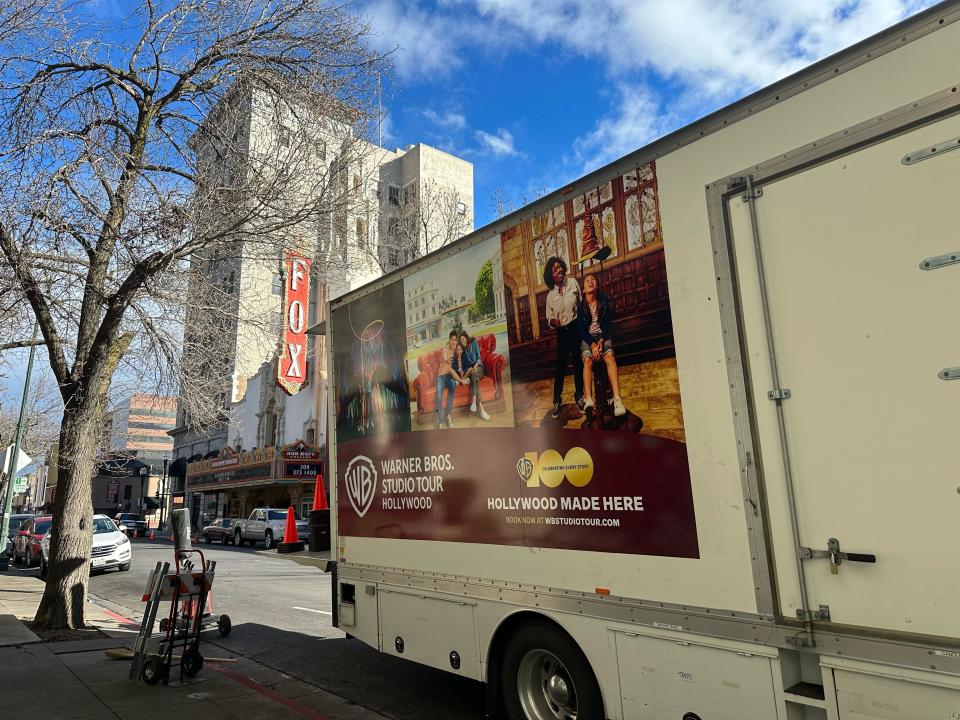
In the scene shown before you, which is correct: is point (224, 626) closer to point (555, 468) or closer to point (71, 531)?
point (71, 531)

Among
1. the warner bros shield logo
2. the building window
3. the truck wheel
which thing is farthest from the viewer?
the building window

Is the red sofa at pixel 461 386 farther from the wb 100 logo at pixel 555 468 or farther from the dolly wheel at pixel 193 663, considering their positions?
the dolly wheel at pixel 193 663

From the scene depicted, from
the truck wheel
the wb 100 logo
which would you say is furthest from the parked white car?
the wb 100 logo

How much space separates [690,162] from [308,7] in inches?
315

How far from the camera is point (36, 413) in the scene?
35625 millimetres

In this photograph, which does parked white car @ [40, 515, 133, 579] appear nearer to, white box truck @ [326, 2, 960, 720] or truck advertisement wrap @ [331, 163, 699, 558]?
truck advertisement wrap @ [331, 163, 699, 558]

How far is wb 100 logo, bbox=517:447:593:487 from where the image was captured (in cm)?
420

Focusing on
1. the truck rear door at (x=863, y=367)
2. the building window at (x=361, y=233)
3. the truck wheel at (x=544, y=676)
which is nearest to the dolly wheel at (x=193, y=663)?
the truck wheel at (x=544, y=676)

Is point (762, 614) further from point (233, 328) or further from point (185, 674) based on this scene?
point (233, 328)

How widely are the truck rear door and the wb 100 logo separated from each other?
1.14 metres

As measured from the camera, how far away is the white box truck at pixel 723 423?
2.90 metres

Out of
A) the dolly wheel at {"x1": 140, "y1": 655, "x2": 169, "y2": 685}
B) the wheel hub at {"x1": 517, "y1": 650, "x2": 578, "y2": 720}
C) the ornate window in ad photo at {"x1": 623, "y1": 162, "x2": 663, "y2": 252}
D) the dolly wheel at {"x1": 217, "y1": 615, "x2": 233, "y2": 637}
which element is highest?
the ornate window in ad photo at {"x1": 623, "y1": 162, "x2": 663, "y2": 252}

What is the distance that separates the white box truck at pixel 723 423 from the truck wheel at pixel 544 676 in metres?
0.01

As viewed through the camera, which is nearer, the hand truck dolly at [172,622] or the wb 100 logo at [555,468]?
the wb 100 logo at [555,468]
